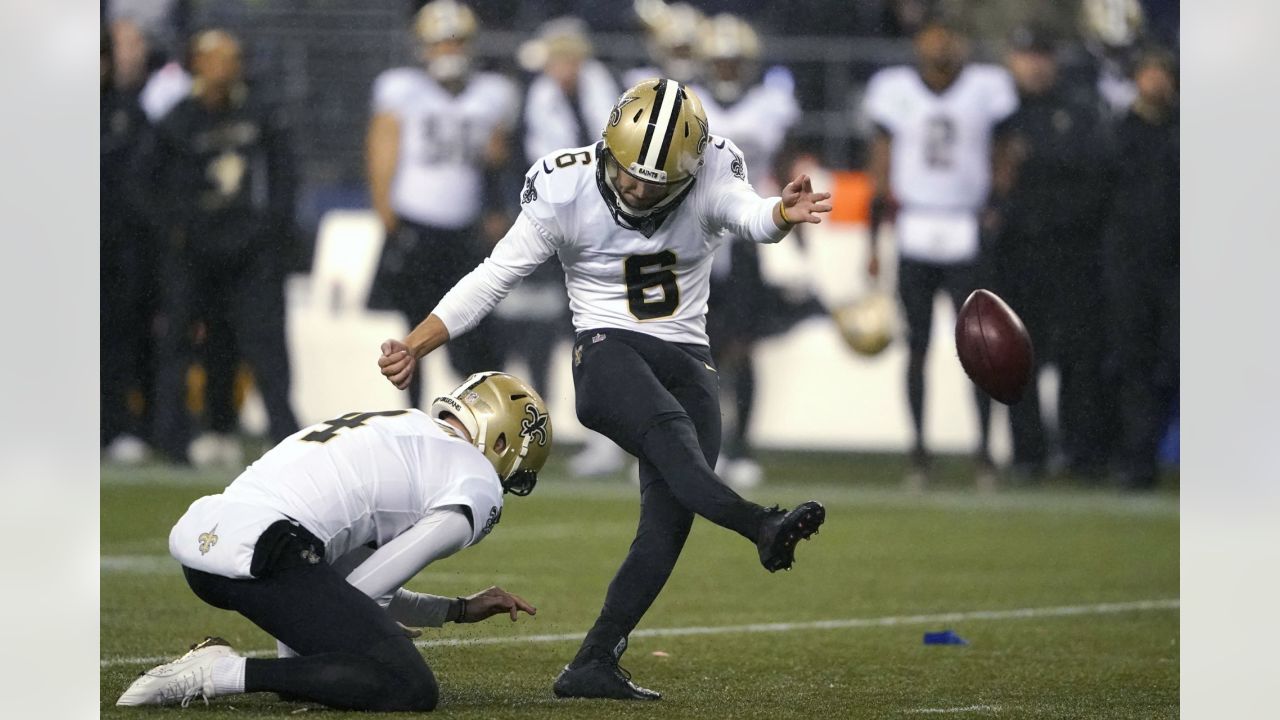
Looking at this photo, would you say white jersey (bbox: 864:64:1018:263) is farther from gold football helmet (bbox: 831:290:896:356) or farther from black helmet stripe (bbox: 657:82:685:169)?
black helmet stripe (bbox: 657:82:685:169)

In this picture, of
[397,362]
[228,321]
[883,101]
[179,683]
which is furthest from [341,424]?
[883,101]

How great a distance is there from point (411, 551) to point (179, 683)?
1.85ft

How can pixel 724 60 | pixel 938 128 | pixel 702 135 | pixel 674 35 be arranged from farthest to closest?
pixel 674 35
pixel 938 128
pixel 724 60
pixel 702 135

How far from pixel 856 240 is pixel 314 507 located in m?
7.85

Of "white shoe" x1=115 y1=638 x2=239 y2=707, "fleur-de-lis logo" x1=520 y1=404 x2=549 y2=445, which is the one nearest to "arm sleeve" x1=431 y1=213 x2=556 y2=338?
"fleur-de-lis logo" x1=520 y1=404 x2=549 y2=445

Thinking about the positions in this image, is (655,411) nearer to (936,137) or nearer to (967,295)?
(967,295)

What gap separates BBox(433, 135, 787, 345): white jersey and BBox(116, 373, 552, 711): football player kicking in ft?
1.82

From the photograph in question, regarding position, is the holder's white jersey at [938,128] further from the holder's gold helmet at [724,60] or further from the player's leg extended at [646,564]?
the player's leg extended at [646,564]

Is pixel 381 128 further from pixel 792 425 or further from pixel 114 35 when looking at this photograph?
pixel 792 425

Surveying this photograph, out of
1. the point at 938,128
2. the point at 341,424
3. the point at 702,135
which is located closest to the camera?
the point at 341,424

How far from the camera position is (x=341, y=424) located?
4.51 meters

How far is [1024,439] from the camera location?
1064cm

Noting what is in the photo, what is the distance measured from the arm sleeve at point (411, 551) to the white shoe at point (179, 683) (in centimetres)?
34
